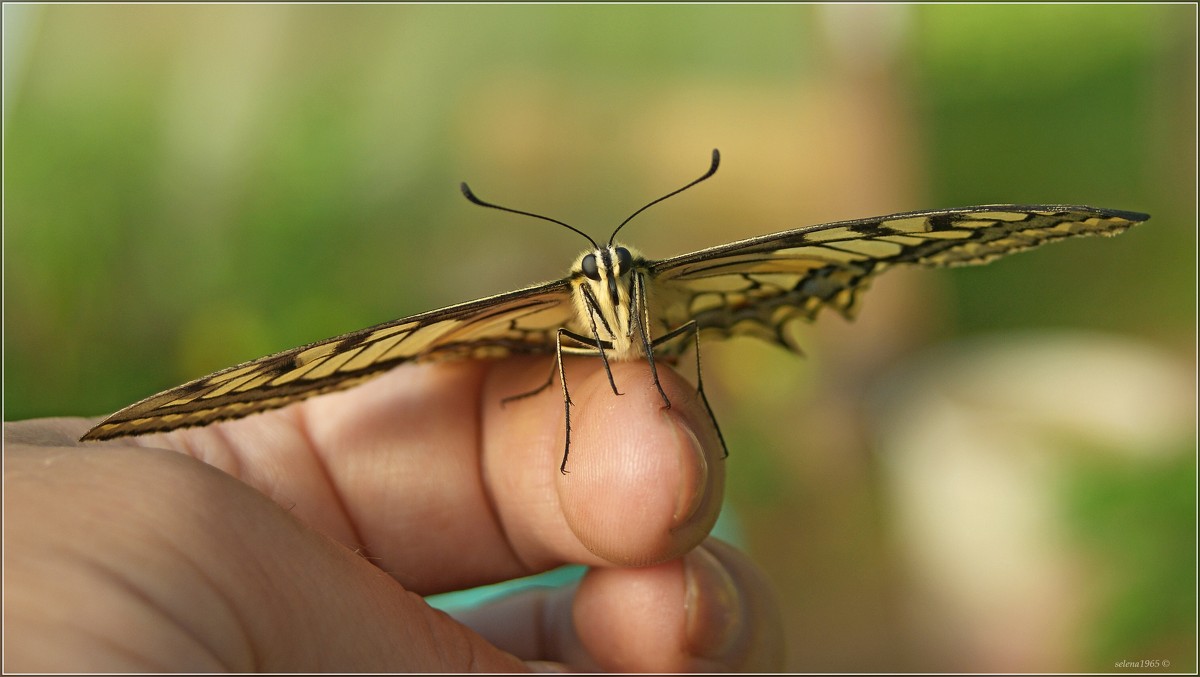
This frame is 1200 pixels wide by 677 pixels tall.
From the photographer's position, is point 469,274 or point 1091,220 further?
point 469,274

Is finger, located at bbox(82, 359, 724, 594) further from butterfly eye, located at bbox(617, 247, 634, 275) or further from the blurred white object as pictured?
the blurred white object

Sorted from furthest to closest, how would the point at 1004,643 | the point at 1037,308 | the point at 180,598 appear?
the point at 1037,308
the point at 1004,643
the point at 180,598

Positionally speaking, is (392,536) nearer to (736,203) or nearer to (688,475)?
(688,475)

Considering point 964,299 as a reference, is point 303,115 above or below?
above

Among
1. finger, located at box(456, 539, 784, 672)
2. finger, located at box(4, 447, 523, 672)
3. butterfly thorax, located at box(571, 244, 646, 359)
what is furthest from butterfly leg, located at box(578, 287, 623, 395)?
finger, located at box(4, 447, 523, 672)

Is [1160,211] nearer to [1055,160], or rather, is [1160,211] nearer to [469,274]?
[1055,160]

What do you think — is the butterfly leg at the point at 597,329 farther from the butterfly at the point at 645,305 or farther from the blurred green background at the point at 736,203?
the blurred green background at the point at 736,203

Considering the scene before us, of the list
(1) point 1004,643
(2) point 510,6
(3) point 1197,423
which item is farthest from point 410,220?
(3) point 1197,423

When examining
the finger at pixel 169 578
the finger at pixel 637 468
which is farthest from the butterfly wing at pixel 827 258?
the finger at pixel 169 578
